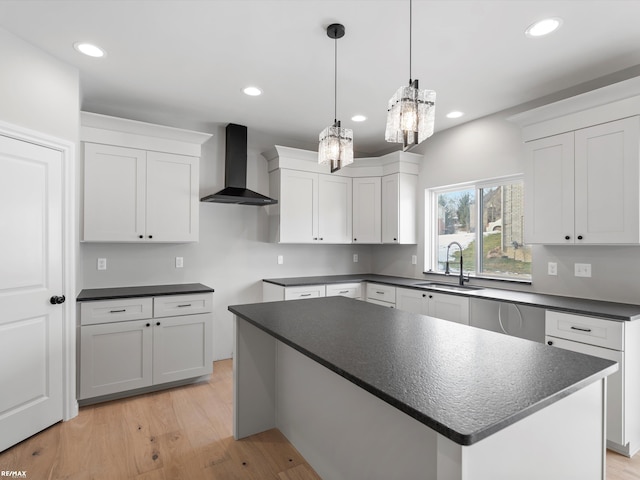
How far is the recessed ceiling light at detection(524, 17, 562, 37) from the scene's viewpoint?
6.74ft

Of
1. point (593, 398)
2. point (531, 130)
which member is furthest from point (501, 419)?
point (531, 130)

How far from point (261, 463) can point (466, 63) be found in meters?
2.98

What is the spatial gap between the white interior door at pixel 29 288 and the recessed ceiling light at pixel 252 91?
148cm

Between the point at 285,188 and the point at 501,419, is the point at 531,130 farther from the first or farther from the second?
the point at 501,419

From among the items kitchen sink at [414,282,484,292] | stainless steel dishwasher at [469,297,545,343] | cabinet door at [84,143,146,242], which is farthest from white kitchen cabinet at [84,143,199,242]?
stainless steel dishwasher at [469,297,545,343]

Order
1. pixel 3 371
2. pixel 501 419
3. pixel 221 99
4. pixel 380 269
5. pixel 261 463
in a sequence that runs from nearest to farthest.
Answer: pixel 501 419 < pixel 261 463 < pixel 3 371 < pixel 221 99 < pixel 380 269

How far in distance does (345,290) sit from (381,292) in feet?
1.38

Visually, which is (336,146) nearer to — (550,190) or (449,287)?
(550,190)

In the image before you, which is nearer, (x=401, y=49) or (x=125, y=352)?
(x=401, y=49)

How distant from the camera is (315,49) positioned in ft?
7.82

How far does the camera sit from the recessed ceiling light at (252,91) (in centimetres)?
299

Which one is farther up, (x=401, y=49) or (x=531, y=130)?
(x=401, y=49)

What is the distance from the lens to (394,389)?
41.7 inches

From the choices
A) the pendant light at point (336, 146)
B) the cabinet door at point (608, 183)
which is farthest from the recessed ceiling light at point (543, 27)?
the pendant light at point (336, 146)
